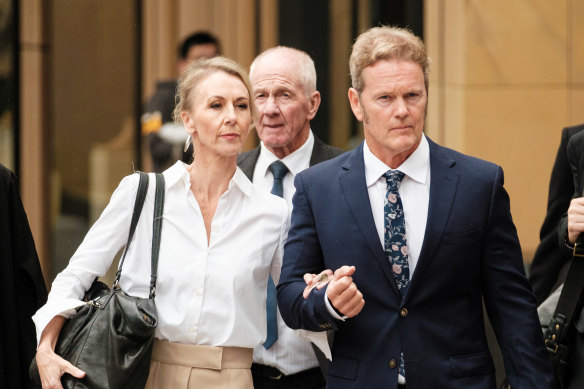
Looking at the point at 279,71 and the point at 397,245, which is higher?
the point at 279,71

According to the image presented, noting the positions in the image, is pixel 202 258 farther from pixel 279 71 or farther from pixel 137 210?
pixel 279 71

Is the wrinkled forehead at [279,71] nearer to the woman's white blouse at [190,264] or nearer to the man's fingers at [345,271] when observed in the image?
the woman's white blouse at [190,264]

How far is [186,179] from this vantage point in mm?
4078

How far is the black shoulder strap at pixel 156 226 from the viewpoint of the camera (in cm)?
389

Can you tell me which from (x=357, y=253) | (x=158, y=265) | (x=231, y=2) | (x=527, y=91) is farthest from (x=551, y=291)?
(x=231, y=2)

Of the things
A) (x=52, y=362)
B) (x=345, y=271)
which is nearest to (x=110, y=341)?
(x=52, y=362)

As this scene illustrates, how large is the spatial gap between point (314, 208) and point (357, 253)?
10.6 inches

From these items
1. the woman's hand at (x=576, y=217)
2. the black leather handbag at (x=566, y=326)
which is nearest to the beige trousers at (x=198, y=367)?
the black leather handbag at (x=566, y=326)

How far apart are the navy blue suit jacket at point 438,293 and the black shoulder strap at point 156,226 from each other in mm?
→ 505

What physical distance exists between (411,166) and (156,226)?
1038mm

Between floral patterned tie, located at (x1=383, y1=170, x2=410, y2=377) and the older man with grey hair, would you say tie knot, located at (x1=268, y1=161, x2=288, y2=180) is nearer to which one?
the older man with grey hair

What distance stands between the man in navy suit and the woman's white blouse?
0.74ft

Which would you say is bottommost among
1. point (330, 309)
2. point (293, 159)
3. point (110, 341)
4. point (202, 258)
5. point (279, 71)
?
point (110, 341)

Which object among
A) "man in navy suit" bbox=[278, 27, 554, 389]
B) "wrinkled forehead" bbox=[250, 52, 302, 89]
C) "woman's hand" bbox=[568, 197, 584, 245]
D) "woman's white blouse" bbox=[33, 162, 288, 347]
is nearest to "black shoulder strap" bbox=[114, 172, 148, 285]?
"woman's white blouse" bbox=[33, 162, 288, 347]
